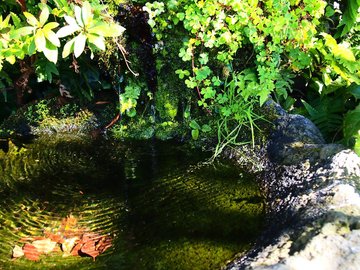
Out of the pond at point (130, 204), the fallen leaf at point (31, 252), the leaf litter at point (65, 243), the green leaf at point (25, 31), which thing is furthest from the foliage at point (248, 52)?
the fallen leaf at point (31, 252)

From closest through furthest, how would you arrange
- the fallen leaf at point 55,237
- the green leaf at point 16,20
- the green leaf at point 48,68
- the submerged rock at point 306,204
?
the submerged rock at point 306,204, the fallen leaf at point 55,237, the green leaf at point 16,20, the green leaf at point 48,68

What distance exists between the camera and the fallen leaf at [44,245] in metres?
A: 2.91

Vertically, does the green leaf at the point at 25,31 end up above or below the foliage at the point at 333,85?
above

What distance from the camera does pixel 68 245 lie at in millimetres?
2949

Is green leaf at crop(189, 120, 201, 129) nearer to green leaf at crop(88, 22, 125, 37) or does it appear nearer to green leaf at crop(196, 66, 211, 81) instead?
green leaf at crop(196, 66, 211, 81)

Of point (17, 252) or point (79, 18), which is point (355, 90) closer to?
point (79, 18)

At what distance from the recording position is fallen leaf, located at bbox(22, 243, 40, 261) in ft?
9.25

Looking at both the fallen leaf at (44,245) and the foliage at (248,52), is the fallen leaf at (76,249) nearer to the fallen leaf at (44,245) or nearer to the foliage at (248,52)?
the fallen leaf at (44,245)

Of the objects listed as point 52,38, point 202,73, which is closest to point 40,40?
point 52,38

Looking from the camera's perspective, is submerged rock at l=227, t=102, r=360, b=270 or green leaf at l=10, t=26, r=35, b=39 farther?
green leaf at l=10, t=26, r=35, b=39

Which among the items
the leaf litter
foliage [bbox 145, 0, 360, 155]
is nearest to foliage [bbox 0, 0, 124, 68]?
the leaf litter

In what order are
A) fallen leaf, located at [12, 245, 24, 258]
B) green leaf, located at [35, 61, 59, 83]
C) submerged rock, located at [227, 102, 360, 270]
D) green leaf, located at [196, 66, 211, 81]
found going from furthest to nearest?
green leaf, located at [35, 61, 59, 83] < green leaf, located at [196, 66, 211, 81] < fallen leaf, located at [12, 245, 24, 258] < submerged rock, located at [227, 102, 360, 270]

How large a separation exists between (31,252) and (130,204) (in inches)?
32.6

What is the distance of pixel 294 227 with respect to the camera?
2590 millimetres
